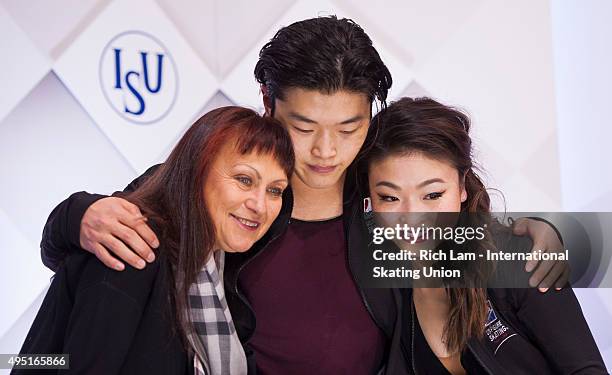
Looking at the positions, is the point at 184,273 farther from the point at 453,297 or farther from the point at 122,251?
the point at 453,297

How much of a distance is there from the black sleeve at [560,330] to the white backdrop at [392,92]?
1.33 feet

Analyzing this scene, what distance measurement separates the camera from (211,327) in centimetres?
148

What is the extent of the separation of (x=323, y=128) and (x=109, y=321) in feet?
2.19

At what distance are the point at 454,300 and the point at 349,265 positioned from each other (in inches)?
11.2

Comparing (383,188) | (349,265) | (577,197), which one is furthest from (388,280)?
(577,197)

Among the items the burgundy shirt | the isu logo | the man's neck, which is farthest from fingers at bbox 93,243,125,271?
the isu logo

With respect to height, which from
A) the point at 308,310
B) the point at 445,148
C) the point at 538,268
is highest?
the point at 445,148

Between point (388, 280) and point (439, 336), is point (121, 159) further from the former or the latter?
point (439, 336)

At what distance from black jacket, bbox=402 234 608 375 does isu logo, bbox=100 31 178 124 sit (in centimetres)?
102

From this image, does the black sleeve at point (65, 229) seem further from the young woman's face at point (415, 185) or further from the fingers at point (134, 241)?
the young woman's face at point (415, 185)

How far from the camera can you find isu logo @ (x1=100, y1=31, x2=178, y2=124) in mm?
2004

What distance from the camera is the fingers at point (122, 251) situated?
128 centimetres

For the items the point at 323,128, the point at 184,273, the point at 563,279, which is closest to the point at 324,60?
the point at 323,128

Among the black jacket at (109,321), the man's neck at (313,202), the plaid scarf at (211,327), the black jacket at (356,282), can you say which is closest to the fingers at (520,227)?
the black jacket at (356,282)
